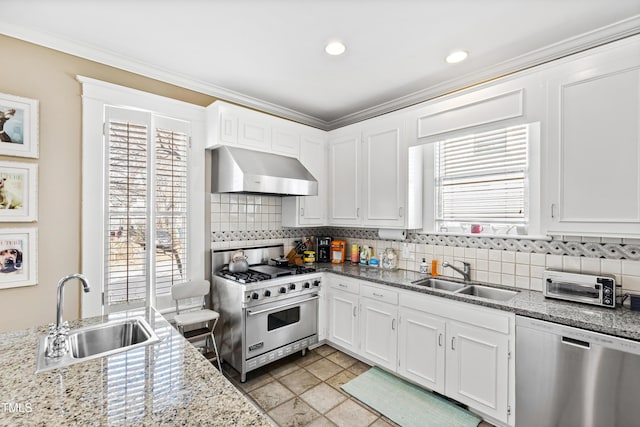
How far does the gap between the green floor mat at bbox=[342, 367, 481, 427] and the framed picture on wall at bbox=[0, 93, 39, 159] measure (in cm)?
299

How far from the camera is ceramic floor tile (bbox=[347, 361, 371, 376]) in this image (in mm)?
2783

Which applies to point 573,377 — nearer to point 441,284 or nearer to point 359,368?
point 441,284

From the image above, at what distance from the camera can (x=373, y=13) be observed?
6.12 ft

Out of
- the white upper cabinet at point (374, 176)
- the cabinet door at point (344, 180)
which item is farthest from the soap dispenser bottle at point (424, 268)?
the cabinet door at point (344, 180)

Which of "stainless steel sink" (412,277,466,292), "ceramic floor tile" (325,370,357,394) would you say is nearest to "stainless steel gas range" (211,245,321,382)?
"ceramic floor tile" (325,370,357,394)

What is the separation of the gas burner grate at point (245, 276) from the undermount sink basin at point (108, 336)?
993 mm

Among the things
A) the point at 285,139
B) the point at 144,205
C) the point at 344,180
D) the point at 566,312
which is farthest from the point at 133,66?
the point at 566,312

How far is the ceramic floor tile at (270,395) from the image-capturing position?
7.61 feet

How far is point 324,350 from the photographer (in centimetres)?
321

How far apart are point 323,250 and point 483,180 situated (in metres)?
1.93

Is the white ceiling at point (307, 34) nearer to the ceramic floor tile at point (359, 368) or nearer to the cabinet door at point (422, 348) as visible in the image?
the cabinet door at point (422, 348)

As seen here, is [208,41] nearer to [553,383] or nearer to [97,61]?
[97,61]

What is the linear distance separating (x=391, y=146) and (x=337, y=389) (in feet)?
7.56

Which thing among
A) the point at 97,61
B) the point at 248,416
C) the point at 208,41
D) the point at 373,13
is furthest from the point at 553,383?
the point at 97,61
